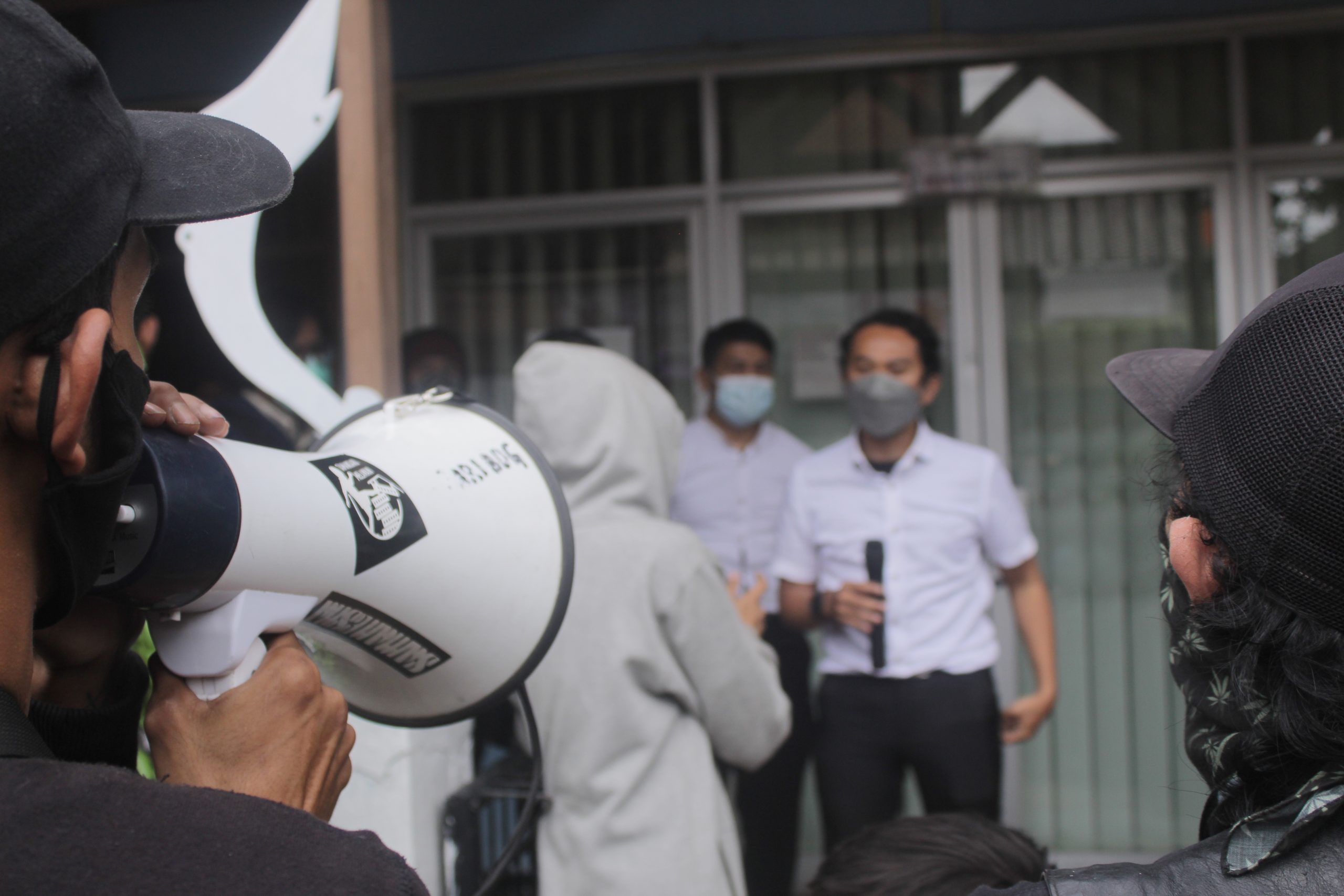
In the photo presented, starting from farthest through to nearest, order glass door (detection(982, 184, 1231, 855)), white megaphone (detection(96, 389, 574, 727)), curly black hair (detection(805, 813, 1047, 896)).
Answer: glass door (detection(982, 184, 1231, 855)) → curly black hair (detection(805, 813, 1047, 896)) → white megaphone (detection(96, 389, 574, 727))

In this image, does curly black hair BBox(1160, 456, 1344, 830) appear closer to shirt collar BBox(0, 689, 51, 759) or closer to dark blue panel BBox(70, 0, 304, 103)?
shirt collar BBox(0, 689, 51, 759)

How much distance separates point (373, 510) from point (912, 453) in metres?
2.33

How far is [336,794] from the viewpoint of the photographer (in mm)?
916

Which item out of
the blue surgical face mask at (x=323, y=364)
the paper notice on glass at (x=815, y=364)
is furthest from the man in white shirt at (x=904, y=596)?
the blue surgical face mask at (x=323, y=364)

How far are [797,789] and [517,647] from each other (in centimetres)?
263

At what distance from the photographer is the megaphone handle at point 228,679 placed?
0.88 meters

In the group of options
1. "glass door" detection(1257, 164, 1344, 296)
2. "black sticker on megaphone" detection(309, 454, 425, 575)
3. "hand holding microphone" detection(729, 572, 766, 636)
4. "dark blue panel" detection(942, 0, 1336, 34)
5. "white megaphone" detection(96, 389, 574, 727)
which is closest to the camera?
"white megaphone" detection(96, 389, 574, 727)

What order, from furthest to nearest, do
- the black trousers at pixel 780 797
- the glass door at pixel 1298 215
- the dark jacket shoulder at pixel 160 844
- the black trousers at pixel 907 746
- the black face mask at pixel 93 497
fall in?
the glass door at pixel 1298 215
the black trousers at pixel 780 797
the black trousers at pixel 907 746
the black face mask at pixel 93 497
the dark jacket shoulder at pixel 160 844

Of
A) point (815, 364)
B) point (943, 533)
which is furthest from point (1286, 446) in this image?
point (815, 364)

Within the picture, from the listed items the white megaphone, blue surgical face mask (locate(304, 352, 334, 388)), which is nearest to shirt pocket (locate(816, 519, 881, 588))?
blue surgical face mask (locate(304, 352, 334, 388))

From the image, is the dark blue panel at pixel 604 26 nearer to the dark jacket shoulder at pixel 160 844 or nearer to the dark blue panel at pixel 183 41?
the dark blue panel at pixel 183 41

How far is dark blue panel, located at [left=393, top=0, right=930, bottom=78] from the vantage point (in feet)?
13.7

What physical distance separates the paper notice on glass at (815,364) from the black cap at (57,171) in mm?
3806

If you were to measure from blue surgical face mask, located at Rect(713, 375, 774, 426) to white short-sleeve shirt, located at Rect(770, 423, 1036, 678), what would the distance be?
2.32 ft
